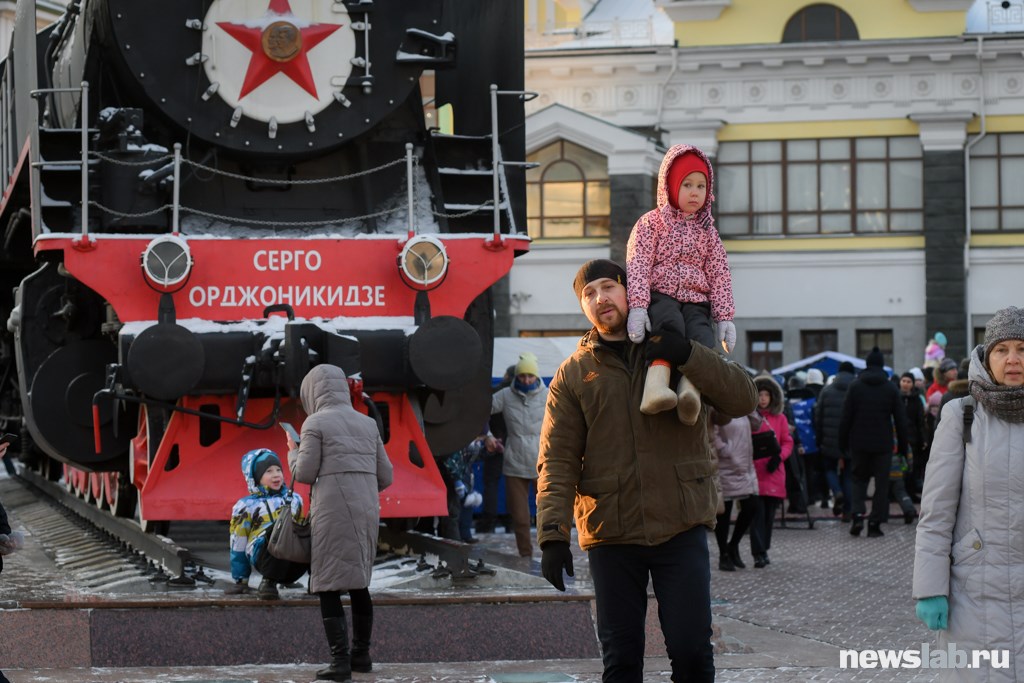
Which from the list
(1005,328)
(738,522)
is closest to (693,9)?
(738,522)

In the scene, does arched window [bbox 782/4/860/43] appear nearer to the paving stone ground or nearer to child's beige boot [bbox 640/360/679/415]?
the paving stone ground

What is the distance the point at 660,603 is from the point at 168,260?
4565mm

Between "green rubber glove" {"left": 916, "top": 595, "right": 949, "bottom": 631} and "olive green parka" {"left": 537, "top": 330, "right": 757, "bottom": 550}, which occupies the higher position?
"olive green parka" {"left": 537, "top": 330, "right": 757, "bottom": 550}

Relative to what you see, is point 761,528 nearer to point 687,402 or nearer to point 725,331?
point 725,331

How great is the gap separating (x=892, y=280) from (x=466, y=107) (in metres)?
23.9

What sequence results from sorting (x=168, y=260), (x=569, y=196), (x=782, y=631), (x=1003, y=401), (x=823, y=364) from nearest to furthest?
(x=1003, y=401)
(x=168, y=260)
(x=782, y=631)
(x=823, y=364)
(x=569, y=196)

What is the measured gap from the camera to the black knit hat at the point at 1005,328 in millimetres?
5664

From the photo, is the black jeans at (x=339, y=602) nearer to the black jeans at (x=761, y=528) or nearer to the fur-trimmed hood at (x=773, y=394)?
the black jeans at (x=761, y=528)

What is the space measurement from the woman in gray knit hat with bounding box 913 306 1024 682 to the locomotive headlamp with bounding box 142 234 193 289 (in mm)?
5271

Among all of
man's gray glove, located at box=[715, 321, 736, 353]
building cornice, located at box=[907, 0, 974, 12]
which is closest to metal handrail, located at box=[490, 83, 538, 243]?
man's gray glove, located at box=[715, 321, 736, 353]

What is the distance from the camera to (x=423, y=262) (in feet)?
33.9

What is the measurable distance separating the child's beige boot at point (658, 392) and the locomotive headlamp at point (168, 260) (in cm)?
441

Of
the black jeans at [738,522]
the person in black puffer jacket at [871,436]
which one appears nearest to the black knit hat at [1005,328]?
the black jeans at [738,522]

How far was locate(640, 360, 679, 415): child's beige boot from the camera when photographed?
6.08 meters
